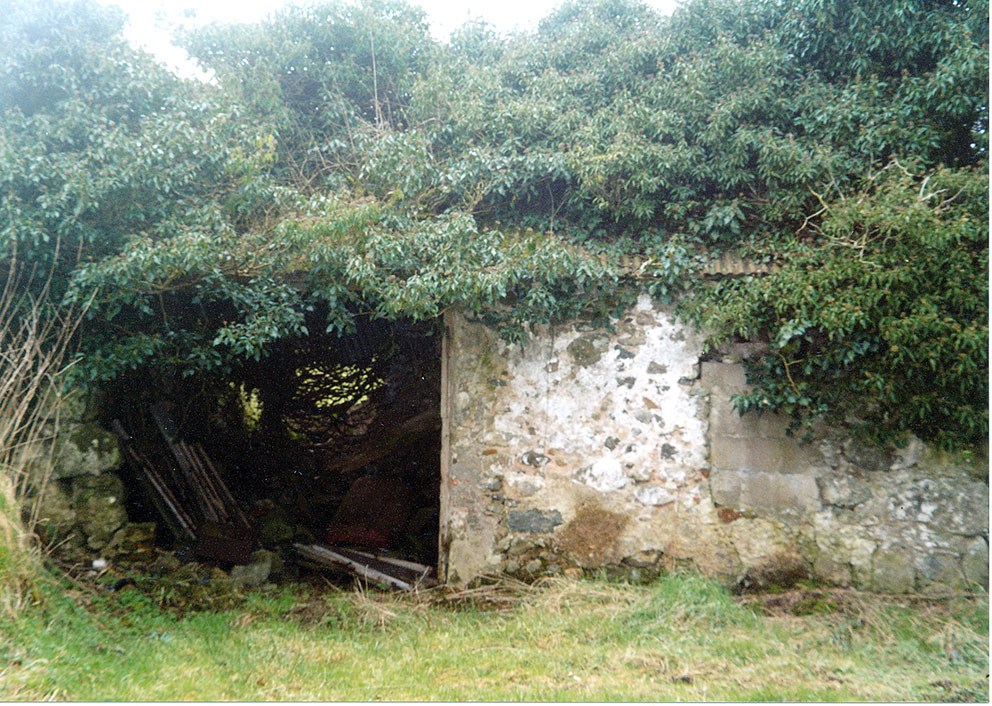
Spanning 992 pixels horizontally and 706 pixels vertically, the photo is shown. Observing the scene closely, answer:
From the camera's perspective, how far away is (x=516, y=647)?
4199 mm

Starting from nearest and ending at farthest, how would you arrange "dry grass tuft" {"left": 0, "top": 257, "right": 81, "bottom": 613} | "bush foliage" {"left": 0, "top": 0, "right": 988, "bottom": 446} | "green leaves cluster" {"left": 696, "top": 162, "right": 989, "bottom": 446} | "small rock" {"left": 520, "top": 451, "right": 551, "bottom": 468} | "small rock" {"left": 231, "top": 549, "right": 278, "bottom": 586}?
1. "dry grass tuft" {"left": 0, "top": 257, "right": 81, "bottom": 613}
2. "green leaves cluster" {"left": 696, "top": 162, "right": 989, "bottom": 446}
3. "bush foliage" {"left": 0, "top": 0, "right": 988, "bottom": 446}
4. "small rock" {"left": 520, "top": 451, "right": 551, "bottom": 468}
5. "small rock" {"left": 231, "top": 549, "right": 278, "bottom": 586}

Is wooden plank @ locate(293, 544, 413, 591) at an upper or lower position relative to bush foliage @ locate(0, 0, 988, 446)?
lower

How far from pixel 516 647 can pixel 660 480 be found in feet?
5.89

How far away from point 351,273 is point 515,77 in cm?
326

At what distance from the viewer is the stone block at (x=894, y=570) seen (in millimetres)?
4699

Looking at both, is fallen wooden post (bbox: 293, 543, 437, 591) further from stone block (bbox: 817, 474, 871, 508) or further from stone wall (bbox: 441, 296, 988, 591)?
stone block (bbox: 817, 474, 871, 508)

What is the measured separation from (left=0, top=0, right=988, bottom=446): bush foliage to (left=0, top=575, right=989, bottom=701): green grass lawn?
149 cm

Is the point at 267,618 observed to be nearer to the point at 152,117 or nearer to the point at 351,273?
the point at 351,273

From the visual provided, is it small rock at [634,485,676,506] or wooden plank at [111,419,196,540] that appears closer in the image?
small rock at [634,485,676,506]

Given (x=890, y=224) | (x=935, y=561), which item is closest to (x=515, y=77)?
(x=890, y=224)

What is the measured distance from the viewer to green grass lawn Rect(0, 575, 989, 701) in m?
3.49

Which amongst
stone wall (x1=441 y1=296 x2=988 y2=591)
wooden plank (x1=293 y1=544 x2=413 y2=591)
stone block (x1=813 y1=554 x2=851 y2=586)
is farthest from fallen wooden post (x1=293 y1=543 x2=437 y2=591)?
stone block (x1=813 y1=554 x2=851 y2=586)

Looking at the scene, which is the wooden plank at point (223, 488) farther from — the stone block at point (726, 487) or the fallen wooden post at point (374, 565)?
the stone block at point (726, 487)

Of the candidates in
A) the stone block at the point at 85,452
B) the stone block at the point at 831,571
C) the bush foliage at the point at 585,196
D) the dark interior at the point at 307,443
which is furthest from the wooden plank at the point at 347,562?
the stone block at the point at 831,571
